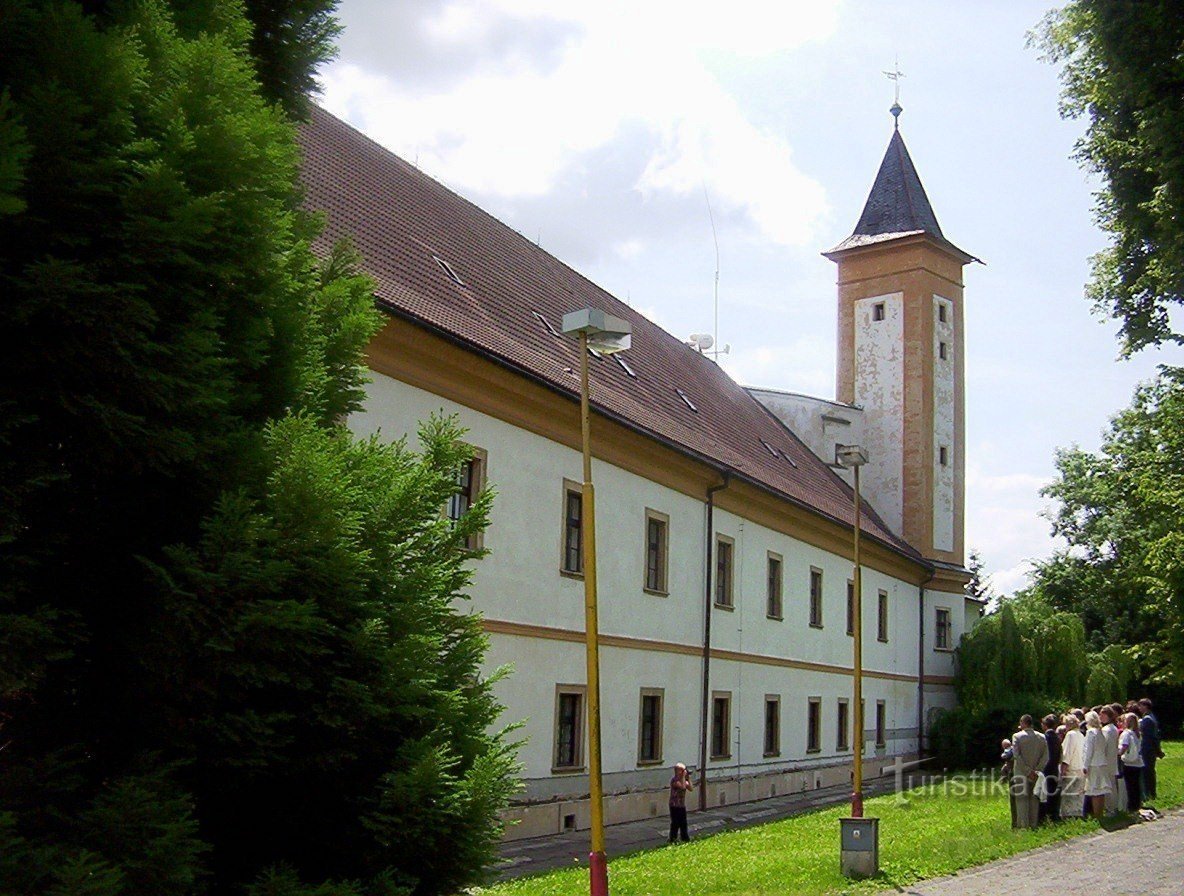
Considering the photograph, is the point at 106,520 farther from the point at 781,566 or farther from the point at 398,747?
the point at 781,566

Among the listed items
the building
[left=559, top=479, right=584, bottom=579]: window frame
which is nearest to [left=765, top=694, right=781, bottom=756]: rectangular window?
the building

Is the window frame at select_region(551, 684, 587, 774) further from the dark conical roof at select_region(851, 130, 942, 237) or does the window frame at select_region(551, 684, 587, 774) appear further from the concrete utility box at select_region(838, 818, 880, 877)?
the dark conical roof at select_region(851, 130, 942, 237)

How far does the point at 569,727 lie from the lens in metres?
21.1

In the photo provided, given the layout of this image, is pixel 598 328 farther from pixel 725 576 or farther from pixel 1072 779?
pixel 725 576

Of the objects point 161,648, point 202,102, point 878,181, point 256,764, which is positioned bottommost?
point 256,764

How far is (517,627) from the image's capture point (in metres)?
19.5

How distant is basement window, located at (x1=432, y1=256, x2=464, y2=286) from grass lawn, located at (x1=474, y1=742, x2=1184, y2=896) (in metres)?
9.15

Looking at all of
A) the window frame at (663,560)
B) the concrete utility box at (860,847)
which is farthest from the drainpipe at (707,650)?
the concrete utility box at (860,847)

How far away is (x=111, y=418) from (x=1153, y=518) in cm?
2978

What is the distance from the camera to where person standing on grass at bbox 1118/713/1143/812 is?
19.4 metres

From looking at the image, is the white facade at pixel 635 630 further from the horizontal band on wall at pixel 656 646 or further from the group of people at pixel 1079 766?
the group of people at pixel 1079 766

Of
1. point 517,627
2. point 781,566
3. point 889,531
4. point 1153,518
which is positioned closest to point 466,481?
point 517,627

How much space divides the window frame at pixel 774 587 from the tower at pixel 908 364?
41.1 ft

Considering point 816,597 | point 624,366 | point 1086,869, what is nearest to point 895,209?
point 816,597
